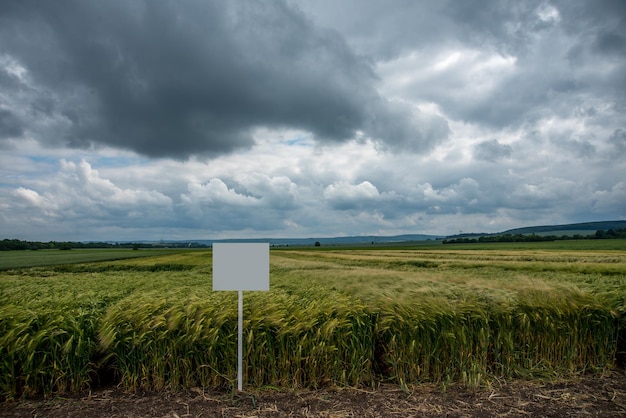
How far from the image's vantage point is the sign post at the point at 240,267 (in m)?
4.90

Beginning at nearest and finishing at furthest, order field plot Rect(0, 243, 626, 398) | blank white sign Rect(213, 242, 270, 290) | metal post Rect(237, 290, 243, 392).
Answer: metal post Rect(237, 290, 243, 392) → field plot Rect(0, 243, 626, 398) → blank white sign Rect(213, 242, 270, 290)

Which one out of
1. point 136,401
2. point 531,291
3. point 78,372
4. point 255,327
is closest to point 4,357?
point 78,372

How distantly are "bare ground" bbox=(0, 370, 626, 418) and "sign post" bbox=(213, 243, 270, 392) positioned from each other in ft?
4.58

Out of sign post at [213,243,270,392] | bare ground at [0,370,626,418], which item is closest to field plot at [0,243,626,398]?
bare ground at [0,370,626,418]

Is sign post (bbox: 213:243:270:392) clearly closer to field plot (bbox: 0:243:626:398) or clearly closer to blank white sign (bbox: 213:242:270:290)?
blank white sign (bbox: 213:242:270:290)

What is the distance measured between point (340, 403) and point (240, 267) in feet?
7.01

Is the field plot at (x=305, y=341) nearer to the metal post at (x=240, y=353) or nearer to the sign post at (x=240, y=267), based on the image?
the metal post at (x=240, y=353)

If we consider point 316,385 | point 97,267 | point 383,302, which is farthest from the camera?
point 97,267

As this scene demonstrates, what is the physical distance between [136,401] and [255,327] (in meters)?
1.68

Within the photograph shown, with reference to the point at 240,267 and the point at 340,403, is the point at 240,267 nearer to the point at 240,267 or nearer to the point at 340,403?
the point at 240,267

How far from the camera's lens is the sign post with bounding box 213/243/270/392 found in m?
4.90

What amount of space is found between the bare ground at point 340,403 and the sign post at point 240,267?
1.40m

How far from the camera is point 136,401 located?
4.55m

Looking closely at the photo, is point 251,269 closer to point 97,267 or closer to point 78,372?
point 78,372
